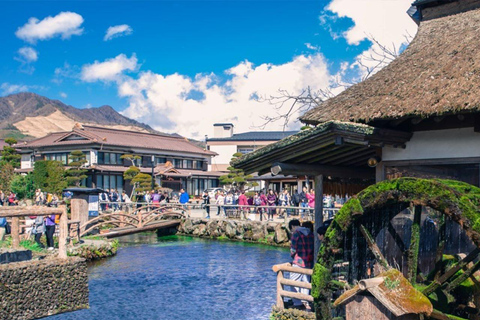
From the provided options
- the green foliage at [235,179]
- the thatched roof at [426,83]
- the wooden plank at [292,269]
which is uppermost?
the thatched roof at [426,83]

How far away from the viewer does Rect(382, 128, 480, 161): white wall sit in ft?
25.9

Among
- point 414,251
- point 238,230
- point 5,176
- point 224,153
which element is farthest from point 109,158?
point 414,251

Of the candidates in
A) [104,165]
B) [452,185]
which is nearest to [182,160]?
[104,165]

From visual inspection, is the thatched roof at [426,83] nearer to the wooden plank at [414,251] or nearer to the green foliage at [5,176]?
the wooden plank at [414,251]

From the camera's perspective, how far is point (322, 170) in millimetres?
9242

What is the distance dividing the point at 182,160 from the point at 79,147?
11.0 metres

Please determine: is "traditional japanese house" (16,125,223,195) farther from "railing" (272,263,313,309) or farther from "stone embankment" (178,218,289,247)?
"railing" (272,263,313,309)

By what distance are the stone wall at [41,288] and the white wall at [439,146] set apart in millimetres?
6569

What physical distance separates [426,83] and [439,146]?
1080 mm

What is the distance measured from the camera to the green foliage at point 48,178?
32.8 meters

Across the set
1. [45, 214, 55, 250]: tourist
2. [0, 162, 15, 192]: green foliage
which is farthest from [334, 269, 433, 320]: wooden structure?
[0, 162, 15, 192]: green foliage

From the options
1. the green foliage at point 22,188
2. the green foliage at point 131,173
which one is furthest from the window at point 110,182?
the green foliage at point 22,188

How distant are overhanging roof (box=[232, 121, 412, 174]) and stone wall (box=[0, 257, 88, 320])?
4386 mm

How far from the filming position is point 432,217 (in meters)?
7.73
